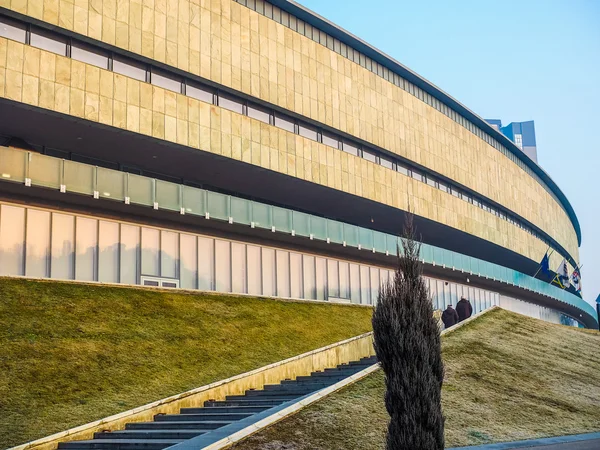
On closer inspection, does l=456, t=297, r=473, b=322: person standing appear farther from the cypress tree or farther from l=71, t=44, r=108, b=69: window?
the cypress tree

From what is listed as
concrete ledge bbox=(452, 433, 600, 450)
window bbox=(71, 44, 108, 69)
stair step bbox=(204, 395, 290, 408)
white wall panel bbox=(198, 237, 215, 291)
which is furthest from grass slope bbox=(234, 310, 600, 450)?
window bbox=(71, 44, 108, 69)

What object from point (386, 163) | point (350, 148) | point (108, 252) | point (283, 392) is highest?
point (350, 148)

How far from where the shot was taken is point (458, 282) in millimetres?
61844

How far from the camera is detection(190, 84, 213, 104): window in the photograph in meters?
38.8

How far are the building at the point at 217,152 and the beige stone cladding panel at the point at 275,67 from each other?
0.33 feet

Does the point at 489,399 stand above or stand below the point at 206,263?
below

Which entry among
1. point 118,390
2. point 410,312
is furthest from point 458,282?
point 410,312

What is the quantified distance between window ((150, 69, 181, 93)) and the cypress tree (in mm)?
24732

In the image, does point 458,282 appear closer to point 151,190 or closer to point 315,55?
point 315,55

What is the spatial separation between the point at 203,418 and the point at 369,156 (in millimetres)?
34798

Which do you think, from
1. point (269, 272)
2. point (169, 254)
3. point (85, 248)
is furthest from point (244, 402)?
point (269, 272)

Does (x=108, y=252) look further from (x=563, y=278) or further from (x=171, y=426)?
(x=563, y=278)

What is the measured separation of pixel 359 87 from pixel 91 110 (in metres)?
Result: 21.7

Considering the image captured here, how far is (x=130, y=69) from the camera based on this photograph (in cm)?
3600
